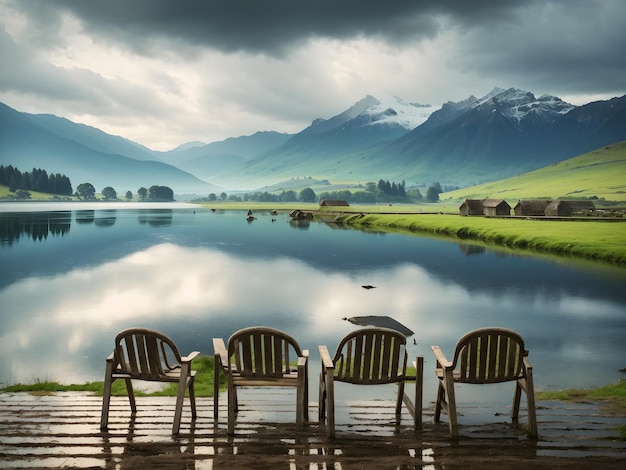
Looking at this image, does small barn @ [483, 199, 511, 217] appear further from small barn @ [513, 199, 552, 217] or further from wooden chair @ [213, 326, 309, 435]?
wooden chair @ [213, 326, 309, 435]

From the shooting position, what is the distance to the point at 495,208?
13525 centimetres

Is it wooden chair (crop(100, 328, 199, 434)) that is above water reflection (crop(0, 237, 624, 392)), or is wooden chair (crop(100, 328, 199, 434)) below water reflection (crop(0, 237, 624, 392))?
above

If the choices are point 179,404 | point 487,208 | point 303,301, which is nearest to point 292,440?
point 179,404

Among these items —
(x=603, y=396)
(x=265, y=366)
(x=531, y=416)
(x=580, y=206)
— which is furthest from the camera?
(x=580, y=206)

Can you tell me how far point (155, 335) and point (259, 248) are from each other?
64340mm

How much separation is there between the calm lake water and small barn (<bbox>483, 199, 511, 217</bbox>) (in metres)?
71.4

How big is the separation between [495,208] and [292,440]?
13317 centimetres

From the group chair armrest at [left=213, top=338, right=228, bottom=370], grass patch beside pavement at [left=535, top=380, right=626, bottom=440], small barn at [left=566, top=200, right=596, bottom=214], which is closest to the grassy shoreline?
small barn at [left=566, top=200, right=596, bottom=214]

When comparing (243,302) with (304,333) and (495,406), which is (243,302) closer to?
(304,333)

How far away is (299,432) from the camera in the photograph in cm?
975

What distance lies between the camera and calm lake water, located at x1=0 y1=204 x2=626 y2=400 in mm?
22234

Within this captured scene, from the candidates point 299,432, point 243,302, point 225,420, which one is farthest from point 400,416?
point 243,302

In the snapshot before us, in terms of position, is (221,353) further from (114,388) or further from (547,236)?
(547,236)

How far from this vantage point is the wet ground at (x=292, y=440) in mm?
8195
